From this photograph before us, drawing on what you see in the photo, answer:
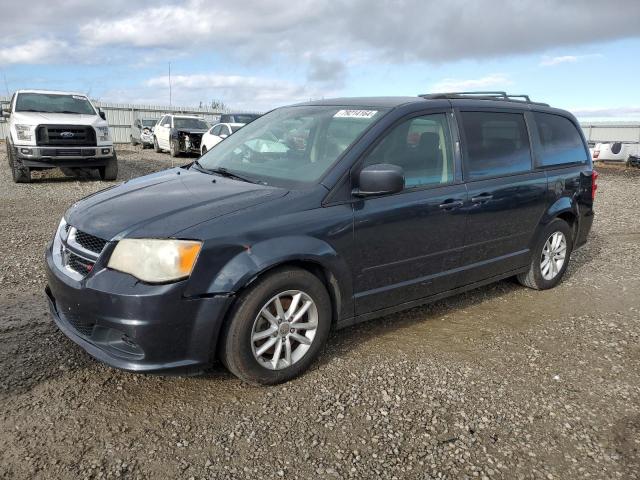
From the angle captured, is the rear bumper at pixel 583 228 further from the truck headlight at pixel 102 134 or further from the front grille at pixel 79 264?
the truck headlight at pixel 102 134

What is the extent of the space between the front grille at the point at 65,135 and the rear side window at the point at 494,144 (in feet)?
31.9

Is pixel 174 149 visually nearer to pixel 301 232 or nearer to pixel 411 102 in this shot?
pixel 411 102

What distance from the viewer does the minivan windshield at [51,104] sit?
38.2 ft

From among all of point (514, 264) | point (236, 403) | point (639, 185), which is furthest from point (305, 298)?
point (639, 185)

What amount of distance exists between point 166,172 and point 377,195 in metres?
1.76

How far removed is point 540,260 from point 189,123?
1788 cm

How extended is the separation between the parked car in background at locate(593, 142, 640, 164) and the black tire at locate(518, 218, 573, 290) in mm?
17386

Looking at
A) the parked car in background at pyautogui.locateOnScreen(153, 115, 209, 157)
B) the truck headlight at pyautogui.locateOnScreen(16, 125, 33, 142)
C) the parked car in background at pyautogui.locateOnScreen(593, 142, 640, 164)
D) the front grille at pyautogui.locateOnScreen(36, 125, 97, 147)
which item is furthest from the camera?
the parked car in background at pyautogui.locateOnScreen(593, 142, 640, 164)

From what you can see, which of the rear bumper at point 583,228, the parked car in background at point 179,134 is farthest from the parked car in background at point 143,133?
the rear bumper at point 583,228

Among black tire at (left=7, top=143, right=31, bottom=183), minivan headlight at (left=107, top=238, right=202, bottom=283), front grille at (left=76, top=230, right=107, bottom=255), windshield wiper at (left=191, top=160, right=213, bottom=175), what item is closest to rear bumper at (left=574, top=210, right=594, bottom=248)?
Result: windshield wiper at (left=191, top=160, right=213, bottom=175)

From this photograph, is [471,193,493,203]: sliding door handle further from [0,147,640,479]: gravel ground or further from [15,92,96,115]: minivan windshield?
[15,92,96,115]: minivan windshield

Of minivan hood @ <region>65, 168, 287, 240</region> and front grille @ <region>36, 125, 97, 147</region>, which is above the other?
front grille @ <region>36, 125, 97, 147</region>

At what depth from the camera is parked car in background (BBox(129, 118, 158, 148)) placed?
974 inches

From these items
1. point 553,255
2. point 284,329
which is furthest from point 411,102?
point 553,255
